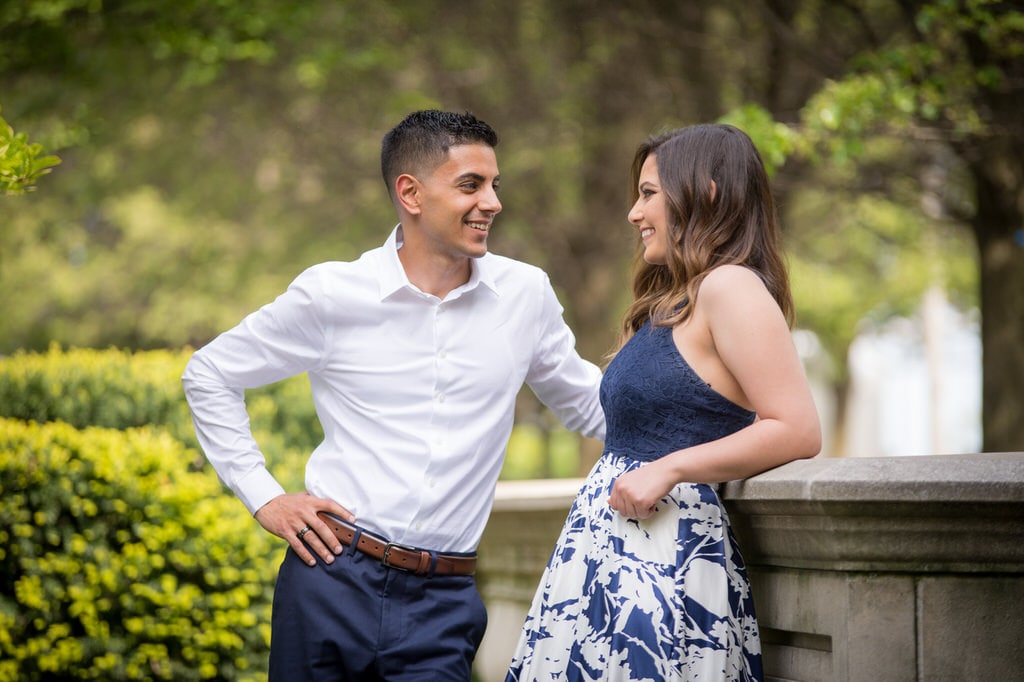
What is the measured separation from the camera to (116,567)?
5.44m

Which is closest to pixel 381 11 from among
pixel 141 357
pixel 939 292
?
pixel 141 357

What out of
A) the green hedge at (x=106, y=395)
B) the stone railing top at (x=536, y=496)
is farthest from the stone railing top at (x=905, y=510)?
the green hedge at (x=106, y=395)

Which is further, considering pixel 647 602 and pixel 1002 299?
pixel 1002 299

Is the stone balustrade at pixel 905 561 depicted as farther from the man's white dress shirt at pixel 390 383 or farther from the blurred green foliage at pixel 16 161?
the blurred green foliage at pixel 16 161

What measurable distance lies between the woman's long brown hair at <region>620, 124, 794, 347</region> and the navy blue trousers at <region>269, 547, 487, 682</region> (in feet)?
3.55

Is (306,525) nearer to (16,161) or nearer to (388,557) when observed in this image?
(388,557)

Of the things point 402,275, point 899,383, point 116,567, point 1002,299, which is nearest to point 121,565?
point 116,567

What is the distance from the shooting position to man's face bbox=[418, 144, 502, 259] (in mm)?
3549

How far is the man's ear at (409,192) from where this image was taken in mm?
3654

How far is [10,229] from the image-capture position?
54.1 feet

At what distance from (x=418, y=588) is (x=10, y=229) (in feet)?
49.1

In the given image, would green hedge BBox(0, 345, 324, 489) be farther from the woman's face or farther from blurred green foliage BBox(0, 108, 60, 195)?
the woman's face

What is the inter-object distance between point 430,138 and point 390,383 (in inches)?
30.6

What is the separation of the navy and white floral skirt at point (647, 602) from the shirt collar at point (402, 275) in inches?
32.6
